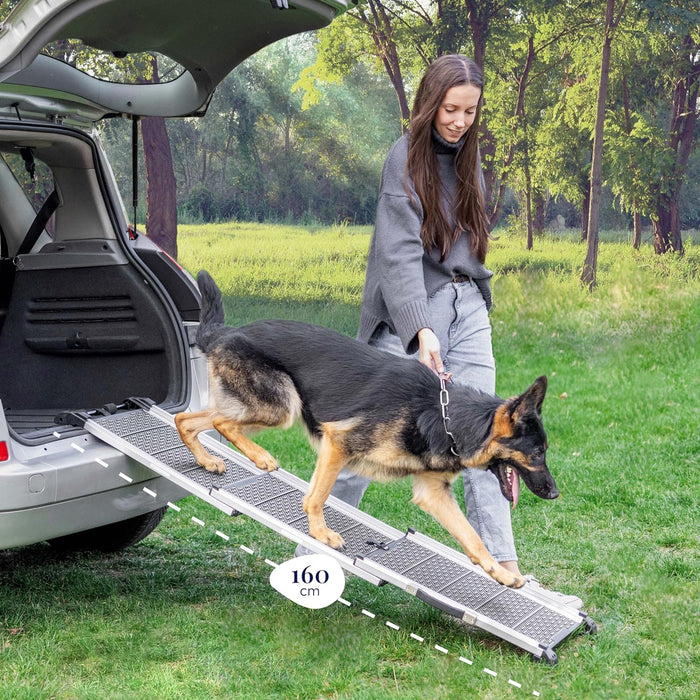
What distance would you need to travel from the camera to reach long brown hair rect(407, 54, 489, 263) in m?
3.60

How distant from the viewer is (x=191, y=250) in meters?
10.8


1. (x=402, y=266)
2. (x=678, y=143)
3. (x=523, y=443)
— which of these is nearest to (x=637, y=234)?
(x=678, y=143)

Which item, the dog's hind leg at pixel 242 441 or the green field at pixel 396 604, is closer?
the green field at pixel 396 604

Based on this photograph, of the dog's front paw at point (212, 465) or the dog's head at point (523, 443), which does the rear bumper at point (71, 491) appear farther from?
the dog's head at point (523, 443)

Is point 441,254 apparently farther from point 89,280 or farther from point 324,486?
point 89,280

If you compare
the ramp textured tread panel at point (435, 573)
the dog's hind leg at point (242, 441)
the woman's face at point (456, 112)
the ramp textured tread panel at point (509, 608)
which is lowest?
the ramp textured tread panel at point (509, 608)

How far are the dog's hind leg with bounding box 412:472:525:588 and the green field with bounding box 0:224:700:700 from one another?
0.29 meters

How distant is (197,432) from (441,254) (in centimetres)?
130

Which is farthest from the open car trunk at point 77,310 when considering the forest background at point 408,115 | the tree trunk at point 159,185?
the forest background at point 408,115

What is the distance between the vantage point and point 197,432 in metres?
4.04

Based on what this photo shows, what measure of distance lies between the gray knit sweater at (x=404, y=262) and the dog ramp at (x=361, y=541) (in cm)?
78

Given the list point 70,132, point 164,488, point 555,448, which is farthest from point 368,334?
point 555,448

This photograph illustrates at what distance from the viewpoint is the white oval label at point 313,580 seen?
3484 millimetres

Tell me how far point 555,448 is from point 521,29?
6.31 m
